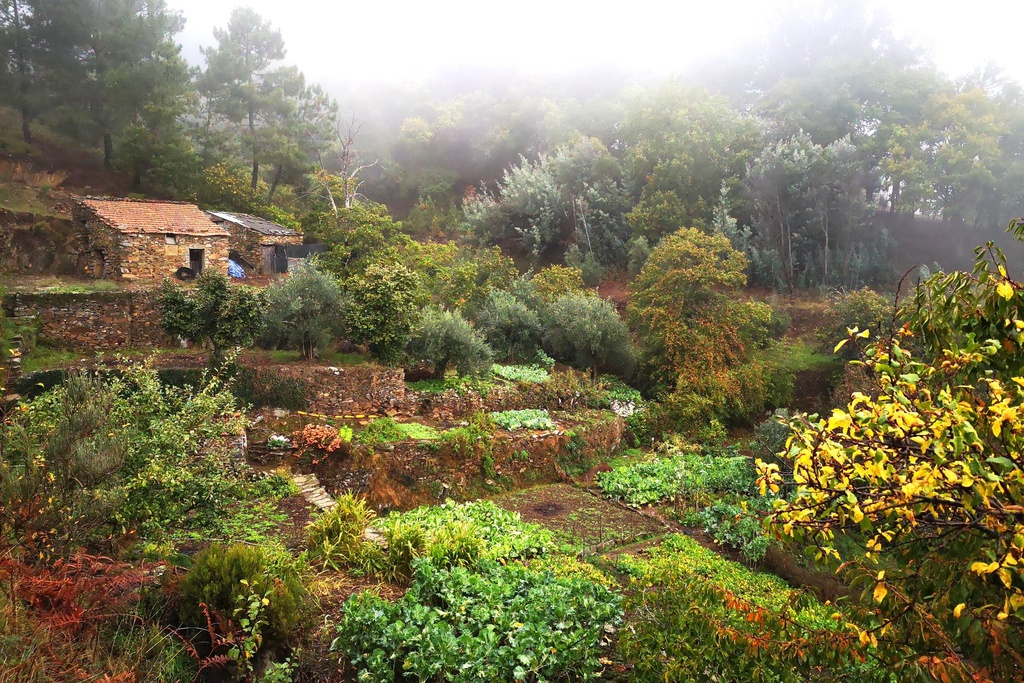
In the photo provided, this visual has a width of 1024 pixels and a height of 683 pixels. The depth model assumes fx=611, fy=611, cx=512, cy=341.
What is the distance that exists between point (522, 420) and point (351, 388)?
159 inches

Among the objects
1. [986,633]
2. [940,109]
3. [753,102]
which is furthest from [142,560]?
[753,102]

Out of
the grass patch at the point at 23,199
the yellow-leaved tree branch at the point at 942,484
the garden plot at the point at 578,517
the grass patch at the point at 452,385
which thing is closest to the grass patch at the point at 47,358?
the grass patch at the point at 452,385

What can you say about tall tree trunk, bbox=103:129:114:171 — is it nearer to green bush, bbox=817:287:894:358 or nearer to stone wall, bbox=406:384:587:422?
stone wall, bbox=406:384:587:422

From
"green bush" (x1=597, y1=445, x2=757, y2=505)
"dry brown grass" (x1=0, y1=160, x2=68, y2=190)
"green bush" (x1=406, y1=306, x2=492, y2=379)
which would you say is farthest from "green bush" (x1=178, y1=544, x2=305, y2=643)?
"dry brown grass" (x1=0, y1=160, x2=68, y2=190)

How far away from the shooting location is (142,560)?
6688 millimetres

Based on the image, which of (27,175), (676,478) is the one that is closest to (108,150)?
(27,175)

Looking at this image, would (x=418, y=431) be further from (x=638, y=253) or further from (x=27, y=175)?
(x=27, y=175)

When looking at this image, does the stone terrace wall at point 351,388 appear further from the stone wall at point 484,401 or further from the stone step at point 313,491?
the stone step at point 313,491

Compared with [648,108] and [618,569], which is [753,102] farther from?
[618,569]

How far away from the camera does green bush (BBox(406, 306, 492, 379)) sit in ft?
50.2

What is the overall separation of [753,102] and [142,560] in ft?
135

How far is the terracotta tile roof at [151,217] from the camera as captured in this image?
1816 centimetres

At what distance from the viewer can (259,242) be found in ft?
71.6

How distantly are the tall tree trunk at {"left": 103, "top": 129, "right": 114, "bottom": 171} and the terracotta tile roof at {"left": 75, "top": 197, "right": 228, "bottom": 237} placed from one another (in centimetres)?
914
